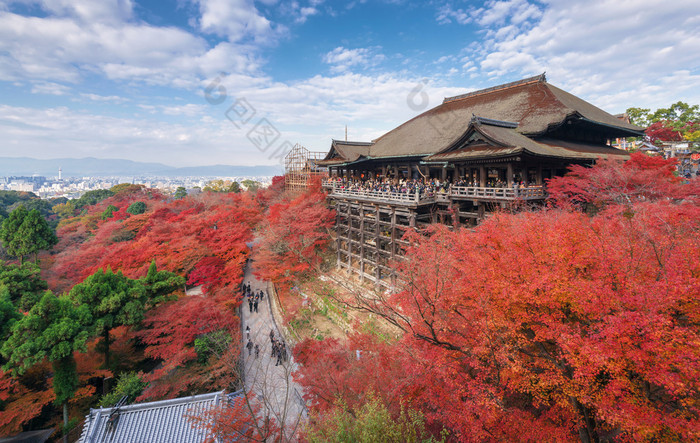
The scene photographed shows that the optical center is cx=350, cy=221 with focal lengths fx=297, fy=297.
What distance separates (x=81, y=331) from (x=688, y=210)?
21.1 meters

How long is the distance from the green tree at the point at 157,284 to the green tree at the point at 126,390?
3.33 metres

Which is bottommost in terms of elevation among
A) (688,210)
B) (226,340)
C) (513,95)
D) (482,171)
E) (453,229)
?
(226,340)

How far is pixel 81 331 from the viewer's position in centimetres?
1097

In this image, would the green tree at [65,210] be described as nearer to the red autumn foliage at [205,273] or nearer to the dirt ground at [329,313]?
the red autumn foliage at [205,273]

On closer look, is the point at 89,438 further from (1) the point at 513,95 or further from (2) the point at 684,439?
(1) the point at 513,95

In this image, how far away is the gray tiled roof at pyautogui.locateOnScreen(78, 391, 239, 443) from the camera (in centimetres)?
911

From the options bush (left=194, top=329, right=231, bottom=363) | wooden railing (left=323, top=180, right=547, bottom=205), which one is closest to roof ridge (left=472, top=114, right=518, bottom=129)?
wooden railing (left=323, top=180, right=547, bottom=205)

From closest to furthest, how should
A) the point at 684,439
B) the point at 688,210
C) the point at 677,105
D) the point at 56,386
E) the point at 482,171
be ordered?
the point at 684,439 → the point at 688,210 → the point at 56,386 → the point at 482,171 → the point at 677,105

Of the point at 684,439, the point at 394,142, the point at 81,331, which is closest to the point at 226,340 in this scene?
the point at 81,331

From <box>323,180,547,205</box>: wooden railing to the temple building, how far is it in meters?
0.05

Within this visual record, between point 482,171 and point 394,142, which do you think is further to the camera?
point 394,142

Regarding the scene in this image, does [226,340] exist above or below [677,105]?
below

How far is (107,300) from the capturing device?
12000mm

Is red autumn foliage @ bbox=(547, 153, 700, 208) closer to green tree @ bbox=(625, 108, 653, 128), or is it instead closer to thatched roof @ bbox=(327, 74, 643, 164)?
thatched roof @ bbox=(327, 74, 643, 164)
